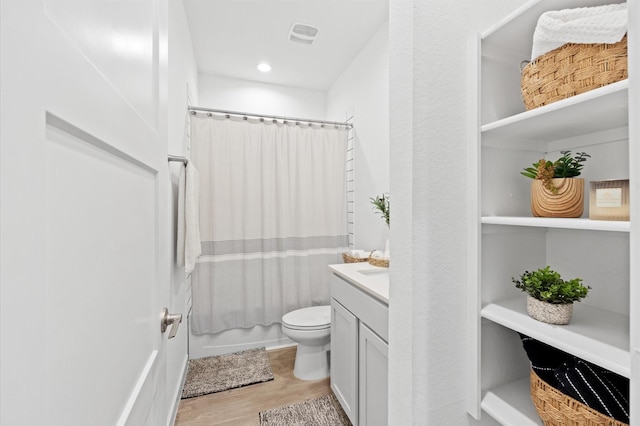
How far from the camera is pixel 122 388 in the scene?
55 cm

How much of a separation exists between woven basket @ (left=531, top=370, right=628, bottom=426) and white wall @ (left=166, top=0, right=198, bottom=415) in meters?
1.61

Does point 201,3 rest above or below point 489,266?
above

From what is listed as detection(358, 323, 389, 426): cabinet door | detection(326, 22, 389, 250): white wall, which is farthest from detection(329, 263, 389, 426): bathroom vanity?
detection(326, 22, 389, 250): white wall

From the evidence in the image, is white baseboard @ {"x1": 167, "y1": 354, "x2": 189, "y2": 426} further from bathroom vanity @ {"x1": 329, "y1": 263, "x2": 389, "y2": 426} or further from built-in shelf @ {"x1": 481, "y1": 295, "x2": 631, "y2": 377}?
built-in shelf @ {"x1": 481, "y1": 295, "x2": 631, "y2": 377}

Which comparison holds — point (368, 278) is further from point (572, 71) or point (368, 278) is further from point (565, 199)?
point (572, 71)

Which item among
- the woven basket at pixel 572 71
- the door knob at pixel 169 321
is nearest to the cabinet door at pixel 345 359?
the door knob at pixel 169 321

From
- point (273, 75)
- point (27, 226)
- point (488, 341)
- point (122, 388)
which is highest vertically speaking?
point (273, 75)

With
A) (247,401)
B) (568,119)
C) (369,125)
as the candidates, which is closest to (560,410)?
(568,119)

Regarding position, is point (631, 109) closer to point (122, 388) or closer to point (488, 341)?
point (488, 341)

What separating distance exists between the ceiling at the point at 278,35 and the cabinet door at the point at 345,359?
1.97m

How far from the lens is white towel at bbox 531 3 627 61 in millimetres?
642

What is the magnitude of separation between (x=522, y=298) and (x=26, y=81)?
51.8 inches

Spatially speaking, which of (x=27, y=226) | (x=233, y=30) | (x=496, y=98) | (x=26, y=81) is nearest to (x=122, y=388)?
(x=27, y=226)

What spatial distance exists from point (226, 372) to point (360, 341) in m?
1.35
